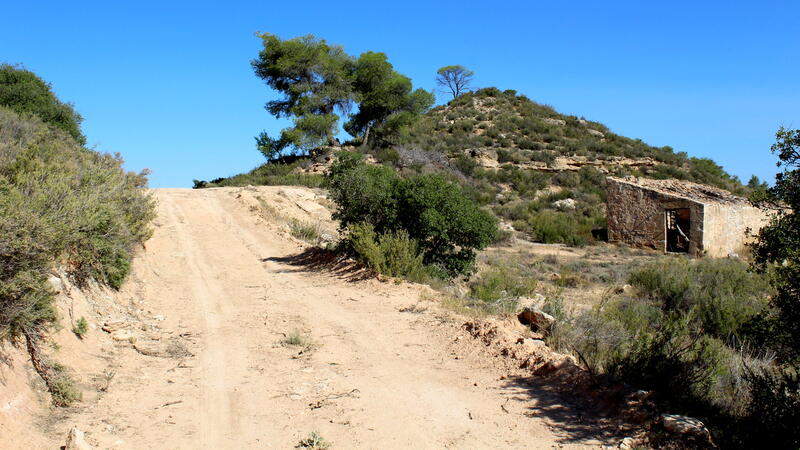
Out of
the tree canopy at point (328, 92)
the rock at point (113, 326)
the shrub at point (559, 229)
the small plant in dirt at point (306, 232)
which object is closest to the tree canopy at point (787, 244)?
the rock at point (113, 326)

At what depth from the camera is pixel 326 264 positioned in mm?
14266

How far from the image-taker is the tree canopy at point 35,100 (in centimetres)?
2567

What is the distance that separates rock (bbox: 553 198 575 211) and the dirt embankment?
21080mm

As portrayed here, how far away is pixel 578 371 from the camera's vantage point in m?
6.60

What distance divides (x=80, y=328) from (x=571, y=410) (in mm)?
5579

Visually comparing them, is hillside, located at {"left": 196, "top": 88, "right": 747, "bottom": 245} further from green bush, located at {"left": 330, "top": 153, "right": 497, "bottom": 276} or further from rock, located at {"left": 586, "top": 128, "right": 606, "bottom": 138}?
green bush, located at {"left": 330, "top": 153, "right": 497, "bottom": 276}

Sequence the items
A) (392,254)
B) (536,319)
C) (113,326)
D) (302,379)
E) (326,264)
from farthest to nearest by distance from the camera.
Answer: (326,264), (392,254), (536,319), (113,326), (302,379)

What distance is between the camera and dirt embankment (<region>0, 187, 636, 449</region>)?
5.23 m

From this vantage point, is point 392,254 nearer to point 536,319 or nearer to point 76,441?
point 536,319

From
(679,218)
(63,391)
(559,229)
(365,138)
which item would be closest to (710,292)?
(679,218)

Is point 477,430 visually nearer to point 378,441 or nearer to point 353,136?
point 378,441

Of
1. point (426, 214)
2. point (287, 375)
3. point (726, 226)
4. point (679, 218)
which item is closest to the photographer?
point (287, 375)

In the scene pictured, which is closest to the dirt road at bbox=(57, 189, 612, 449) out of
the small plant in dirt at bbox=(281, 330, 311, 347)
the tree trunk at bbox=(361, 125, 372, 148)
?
the small plant in dirt at bbox=(281, 330, 311, 347)

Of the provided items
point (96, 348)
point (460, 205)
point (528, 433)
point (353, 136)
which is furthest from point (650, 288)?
point (353, 136)
